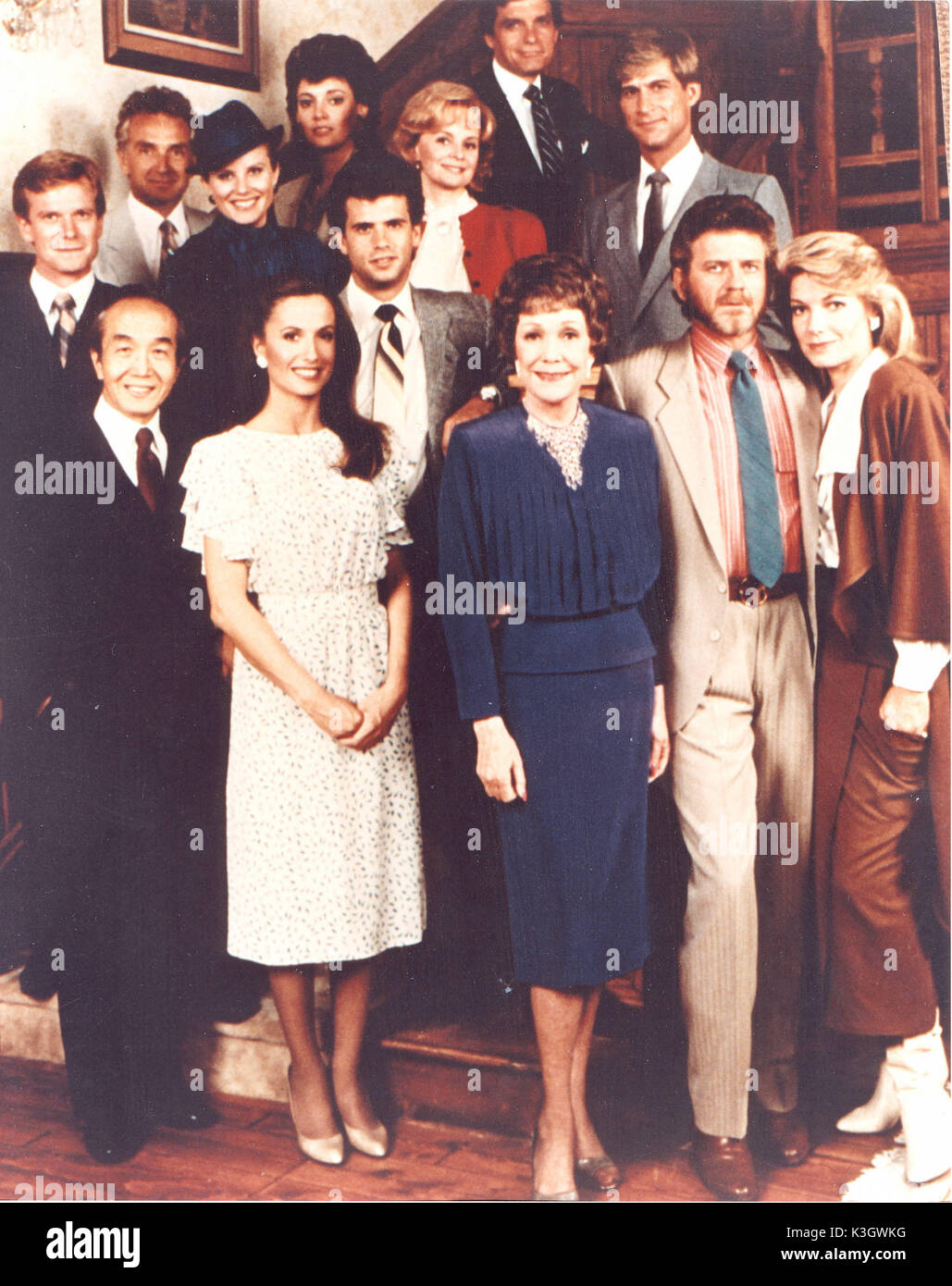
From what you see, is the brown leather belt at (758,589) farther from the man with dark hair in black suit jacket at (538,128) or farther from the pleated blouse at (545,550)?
the man with dark hair in black suit jacket at (538,128)

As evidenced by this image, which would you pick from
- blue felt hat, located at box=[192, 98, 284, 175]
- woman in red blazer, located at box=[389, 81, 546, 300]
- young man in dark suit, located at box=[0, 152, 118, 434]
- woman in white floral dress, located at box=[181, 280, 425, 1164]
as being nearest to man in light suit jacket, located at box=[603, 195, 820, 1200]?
woman in red blazer, located at box=[389, 81, 546, 300]

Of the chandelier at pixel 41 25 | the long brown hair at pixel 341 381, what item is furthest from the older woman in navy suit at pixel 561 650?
the chandelier at pixel 41 25

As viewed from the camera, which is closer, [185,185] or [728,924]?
[728,924]

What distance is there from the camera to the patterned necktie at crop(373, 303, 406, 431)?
2.81 meters

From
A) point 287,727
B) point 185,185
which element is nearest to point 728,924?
point 287,727

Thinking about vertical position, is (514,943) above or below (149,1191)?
above

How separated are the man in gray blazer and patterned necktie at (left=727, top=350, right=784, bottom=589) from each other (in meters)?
1.42

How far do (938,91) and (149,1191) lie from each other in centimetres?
341

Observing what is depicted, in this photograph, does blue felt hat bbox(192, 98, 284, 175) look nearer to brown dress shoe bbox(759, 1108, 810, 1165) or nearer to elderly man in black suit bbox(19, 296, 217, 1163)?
elderly man in black suit bbox(19, 296, 217, 1163)

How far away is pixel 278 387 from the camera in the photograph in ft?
8.94

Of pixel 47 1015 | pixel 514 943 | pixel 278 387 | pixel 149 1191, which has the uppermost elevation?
pixel 278 387

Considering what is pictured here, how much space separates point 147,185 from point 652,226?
129cm

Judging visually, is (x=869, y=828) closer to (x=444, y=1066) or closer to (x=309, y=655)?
(x=444, y=1066)

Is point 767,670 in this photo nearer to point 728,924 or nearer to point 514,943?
point 728,924
